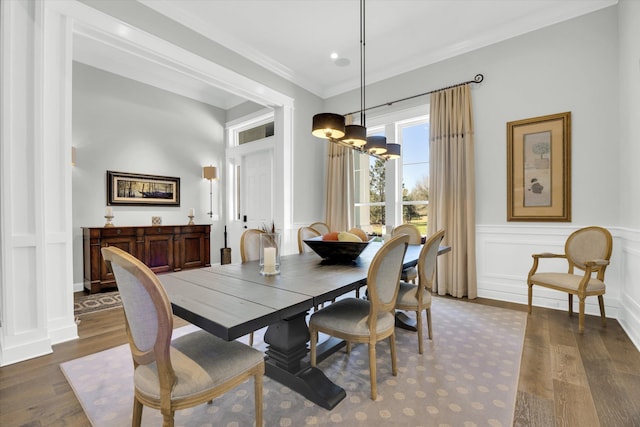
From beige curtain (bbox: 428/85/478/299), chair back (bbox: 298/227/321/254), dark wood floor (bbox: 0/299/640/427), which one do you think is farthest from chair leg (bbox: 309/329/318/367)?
beige curtain (bbox: 428/85/478/299)

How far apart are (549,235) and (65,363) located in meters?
4.58

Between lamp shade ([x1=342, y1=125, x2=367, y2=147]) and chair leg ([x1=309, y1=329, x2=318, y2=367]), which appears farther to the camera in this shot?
lamp shade ([x1=342, y1=125, x2=367, y2=147])

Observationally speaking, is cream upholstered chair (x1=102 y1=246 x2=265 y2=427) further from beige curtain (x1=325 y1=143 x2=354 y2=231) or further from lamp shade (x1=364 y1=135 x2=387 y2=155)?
beige curtain (x1=325 y1=143 x2=354 y2=231)

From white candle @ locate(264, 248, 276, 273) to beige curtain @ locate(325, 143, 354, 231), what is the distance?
2.94 m

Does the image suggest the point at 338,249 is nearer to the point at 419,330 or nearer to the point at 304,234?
the point at 419,330

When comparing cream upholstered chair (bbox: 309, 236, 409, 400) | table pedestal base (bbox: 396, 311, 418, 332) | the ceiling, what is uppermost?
the ceiling

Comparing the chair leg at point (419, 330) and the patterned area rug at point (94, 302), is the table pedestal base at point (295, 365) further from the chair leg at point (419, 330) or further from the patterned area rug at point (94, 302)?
the patterned area rug at point (94, 302)

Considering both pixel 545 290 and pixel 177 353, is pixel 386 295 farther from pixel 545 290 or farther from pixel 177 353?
pixel 545 290

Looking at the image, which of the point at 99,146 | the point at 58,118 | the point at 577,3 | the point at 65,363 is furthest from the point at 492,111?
the point at 99,146

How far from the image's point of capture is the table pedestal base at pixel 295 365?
1672 mm

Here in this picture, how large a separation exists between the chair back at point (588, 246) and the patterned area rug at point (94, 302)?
188 inches

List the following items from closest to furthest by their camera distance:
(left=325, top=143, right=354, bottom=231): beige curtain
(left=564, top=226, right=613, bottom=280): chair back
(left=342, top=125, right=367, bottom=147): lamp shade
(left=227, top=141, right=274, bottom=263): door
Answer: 1. (left=342, top=125, right=367, bottom=147): lamp shade
2. (left=564, top=226, right=613, bottom=280): chair back
3. (left=325, top=143, right=354, bottom=231): beige curtain
4. (left=227, top=141, right=274, bottom=263): door

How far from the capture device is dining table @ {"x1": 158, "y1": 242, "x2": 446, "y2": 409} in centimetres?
117

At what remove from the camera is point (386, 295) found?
5.70 ft
